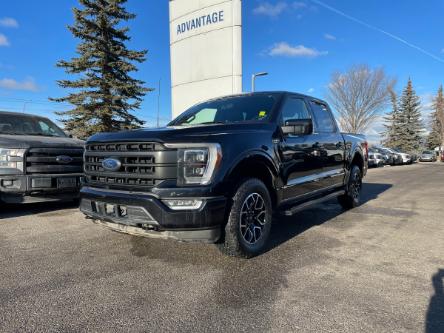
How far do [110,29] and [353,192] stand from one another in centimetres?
1829

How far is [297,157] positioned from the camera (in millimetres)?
4480

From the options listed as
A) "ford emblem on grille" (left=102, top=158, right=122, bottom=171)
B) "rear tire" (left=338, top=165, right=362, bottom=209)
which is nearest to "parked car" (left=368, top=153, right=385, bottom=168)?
"rear tire" (left=338, top=165, right=362, bottom=209)

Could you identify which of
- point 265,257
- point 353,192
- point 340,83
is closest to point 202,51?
point 353,192

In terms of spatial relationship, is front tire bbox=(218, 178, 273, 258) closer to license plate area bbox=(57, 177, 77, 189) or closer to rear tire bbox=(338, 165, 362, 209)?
rear tire bbox=(338, 165, 362, 209)

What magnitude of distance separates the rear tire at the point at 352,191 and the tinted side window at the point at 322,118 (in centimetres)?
119

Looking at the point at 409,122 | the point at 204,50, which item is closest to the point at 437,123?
the point at 409,122

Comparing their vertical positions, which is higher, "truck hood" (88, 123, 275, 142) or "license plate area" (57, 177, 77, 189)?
"truck hood" (88, 123, 275, 142)

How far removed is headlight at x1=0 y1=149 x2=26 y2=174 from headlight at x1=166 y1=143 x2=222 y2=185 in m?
3.51

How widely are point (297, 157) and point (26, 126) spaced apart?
559 centimetres

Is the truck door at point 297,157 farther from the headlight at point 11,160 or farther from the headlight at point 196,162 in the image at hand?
the headlight at point 11,160

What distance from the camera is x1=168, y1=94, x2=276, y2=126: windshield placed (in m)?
4.36

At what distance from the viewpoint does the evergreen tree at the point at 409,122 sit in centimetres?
5388

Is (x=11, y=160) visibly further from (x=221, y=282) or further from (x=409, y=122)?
(x=409, y=122)

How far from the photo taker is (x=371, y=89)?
117ft
